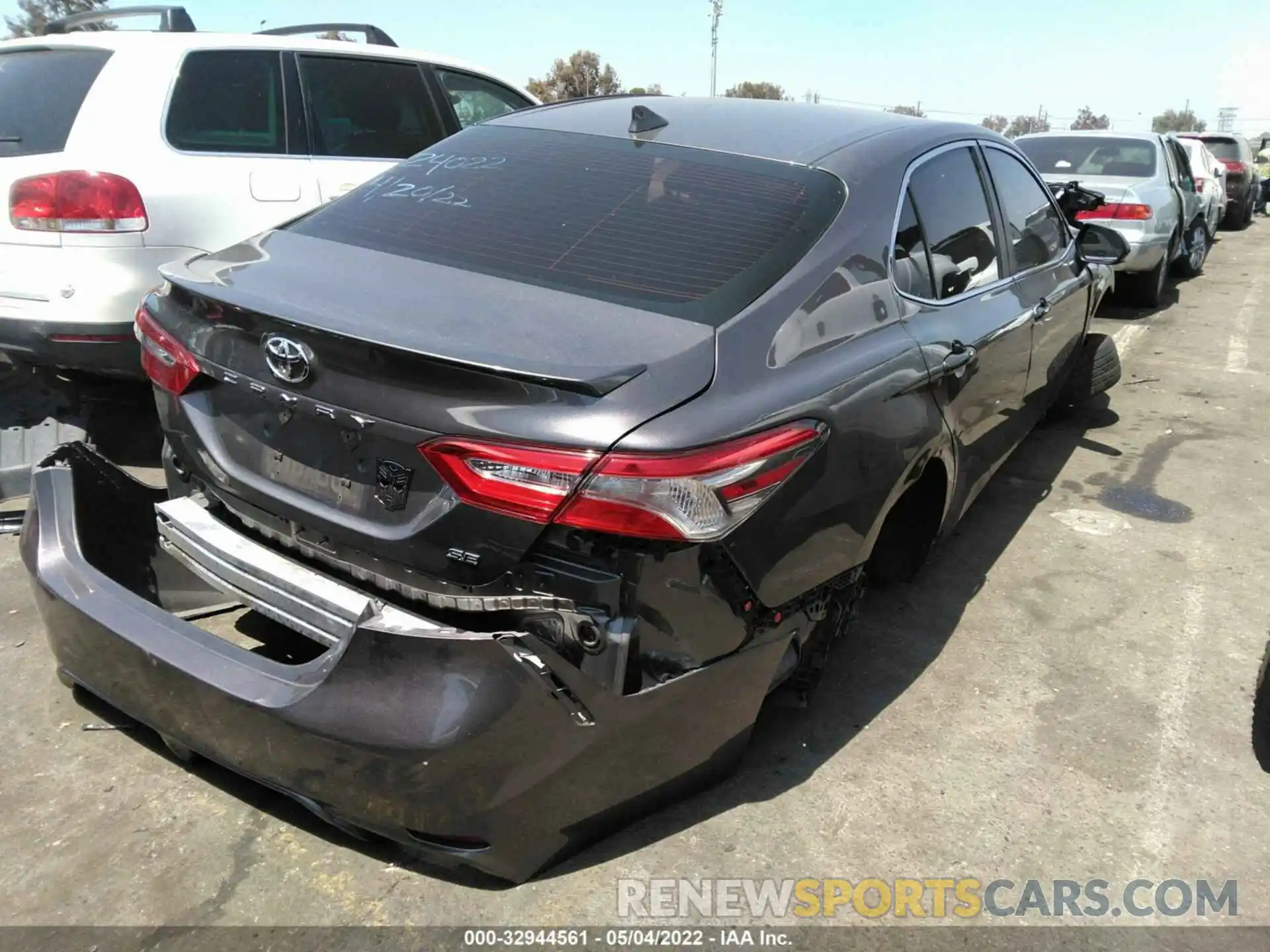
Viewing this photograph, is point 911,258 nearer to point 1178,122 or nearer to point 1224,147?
point 1224,147

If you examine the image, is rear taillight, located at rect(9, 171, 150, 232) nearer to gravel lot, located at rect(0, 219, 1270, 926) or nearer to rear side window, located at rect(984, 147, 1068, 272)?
gravel lot, located at rect(0, 219, 1270, 926)

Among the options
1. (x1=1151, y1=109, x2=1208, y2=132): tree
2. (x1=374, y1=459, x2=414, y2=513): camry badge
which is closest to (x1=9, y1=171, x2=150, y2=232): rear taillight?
(x1=374, y1=459, x2=414, y2=513): camry badge

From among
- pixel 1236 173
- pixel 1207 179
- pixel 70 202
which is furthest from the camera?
pixel 1236 173

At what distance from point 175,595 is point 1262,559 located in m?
4.18

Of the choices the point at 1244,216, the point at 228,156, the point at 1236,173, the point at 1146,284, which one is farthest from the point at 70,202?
the point at 1244,216

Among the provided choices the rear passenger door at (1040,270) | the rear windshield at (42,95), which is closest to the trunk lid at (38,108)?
the rear windshield at (42,95)

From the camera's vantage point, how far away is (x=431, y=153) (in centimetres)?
335

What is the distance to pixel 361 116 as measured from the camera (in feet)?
17.4

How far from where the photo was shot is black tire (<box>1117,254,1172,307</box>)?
381 inches

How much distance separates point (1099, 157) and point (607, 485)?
9.75m

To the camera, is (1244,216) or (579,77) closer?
(1244,216)

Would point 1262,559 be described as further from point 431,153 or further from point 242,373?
point 242,373

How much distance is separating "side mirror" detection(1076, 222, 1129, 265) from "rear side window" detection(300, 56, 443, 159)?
11.5ft

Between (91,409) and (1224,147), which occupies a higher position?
(1224,147)
